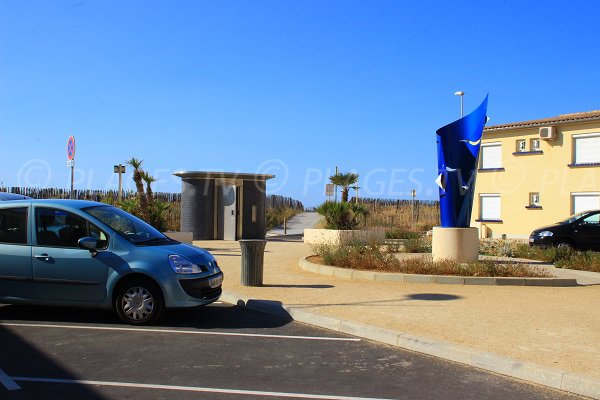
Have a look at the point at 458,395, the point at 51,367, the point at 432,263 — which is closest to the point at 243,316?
the point at 51,367

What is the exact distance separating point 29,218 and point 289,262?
8.20 metres

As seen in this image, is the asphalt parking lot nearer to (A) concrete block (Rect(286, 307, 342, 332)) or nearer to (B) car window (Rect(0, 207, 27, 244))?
(A) concrete block (Rect(286, 307, 342, 332))

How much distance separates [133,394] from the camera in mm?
4852

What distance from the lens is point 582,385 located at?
5074 mm

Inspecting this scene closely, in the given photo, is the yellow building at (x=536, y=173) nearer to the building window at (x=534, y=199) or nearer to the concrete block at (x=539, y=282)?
the building window at (x=534, y=199)

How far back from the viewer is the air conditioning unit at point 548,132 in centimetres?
2661

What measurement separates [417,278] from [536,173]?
19192 millimetres

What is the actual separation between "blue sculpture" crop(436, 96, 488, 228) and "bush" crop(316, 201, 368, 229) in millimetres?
8088

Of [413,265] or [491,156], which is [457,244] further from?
[491,156]

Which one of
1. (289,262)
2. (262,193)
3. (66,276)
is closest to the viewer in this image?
(66,276)

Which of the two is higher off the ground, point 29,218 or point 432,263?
point 29,218

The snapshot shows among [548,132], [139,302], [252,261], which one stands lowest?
[139,302]

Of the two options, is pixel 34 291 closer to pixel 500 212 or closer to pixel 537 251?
pixel 537 251

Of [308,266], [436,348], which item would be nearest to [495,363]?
[436,348]
